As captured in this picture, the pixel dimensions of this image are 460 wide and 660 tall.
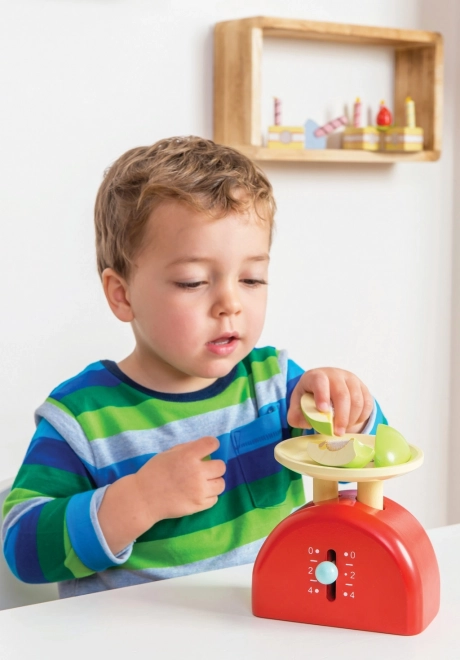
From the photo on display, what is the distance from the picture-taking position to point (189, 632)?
689 millimetres

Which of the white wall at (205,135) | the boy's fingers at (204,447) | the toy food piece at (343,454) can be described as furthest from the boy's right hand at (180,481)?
the white wall at (205,135)

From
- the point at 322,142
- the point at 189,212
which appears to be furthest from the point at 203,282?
the point at 322,142

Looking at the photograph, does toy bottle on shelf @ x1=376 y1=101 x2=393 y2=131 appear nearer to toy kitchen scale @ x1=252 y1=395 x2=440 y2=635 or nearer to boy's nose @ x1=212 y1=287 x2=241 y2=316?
boy's nose @ x1=212 y1=287 x2=241 y2=316

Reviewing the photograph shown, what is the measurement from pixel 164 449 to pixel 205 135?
92 cm

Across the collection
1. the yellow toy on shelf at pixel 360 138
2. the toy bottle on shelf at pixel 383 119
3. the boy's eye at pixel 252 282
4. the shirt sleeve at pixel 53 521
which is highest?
the toy bottle on shelf at pixel 383 119

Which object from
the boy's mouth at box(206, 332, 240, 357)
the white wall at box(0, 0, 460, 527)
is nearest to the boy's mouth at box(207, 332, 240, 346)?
the boy's mouth at box(206, 332, 240, 357)

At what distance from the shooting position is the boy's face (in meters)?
0.91

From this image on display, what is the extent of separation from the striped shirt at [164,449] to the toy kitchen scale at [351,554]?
24cm

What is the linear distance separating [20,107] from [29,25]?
0.14 meters

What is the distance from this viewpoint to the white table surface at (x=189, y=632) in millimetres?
656

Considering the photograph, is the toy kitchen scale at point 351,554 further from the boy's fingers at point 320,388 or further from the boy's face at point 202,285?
the boy's face at point 202,285

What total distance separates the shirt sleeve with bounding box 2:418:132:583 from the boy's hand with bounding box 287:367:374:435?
0.63 ft

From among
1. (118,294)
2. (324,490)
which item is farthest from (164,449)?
(324,490)

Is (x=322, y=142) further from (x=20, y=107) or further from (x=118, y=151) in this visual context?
(x=20, y=107)
